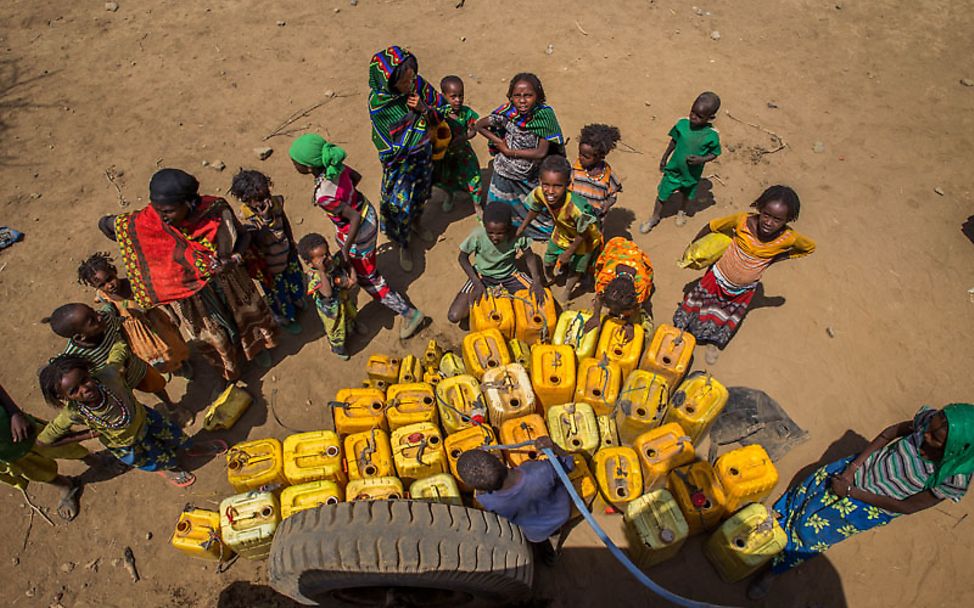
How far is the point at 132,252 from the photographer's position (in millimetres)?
3719

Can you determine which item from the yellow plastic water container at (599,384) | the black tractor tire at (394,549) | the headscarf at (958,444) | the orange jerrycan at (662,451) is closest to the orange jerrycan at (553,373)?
the yellow plastic water container at (599,384)

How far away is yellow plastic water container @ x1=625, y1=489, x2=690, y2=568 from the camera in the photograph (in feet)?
11.5

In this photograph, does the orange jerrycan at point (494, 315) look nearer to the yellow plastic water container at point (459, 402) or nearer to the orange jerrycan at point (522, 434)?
the yellow plastic water container at point (459, 402)

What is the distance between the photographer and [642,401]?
12.9 feet

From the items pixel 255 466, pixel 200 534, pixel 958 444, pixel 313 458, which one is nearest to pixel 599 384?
pixel 958 444

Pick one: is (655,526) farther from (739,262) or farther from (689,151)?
(689,151)

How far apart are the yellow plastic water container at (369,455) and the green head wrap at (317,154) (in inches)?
83.9

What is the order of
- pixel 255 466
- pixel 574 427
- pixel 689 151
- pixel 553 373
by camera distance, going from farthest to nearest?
pixel 689 151, pixel 553 373, pixel 574 427, pixel 255 466

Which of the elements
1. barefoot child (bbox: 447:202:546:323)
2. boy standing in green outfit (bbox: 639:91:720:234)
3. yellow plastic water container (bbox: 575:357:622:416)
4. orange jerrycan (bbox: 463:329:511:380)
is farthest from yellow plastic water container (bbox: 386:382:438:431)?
boy standing in green outfit (bbox: 639:91:720:234)

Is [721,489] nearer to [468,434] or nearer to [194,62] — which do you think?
[468,434]

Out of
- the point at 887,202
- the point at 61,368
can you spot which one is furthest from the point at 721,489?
the point at 887,202

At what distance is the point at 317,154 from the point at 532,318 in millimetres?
2238

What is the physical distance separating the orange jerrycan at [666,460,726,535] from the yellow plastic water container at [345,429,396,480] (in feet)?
6.68

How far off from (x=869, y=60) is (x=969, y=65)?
1.60m
